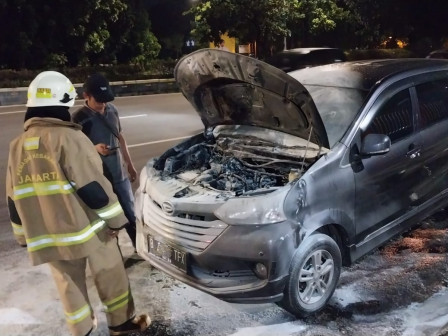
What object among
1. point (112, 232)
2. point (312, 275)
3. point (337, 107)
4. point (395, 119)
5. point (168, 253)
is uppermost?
point (337, 107)

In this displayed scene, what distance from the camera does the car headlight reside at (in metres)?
3.07

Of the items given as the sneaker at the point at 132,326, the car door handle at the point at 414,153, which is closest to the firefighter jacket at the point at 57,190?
the sneaker at the point at 132,326

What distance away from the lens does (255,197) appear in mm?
3145

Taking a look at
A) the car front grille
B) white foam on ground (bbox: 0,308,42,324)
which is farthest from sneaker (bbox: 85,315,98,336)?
the car front grille

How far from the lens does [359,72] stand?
4.15 m

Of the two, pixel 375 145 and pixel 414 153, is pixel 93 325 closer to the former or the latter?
pixel 375 145

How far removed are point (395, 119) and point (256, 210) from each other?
1.65 m

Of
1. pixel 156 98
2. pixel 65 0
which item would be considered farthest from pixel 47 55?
pixel 156 98

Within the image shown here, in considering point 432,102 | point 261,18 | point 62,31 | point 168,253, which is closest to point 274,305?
point 168,253

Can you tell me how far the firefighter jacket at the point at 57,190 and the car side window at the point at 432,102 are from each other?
2873mm

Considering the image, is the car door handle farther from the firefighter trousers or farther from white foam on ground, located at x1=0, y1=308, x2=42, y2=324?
white foam on ground, located at x1=0, y1=308, x2=42, y2=324

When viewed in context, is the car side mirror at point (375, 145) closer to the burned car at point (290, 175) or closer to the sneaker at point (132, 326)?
the burned car at point (290, 175)

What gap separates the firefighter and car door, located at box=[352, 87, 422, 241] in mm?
1852

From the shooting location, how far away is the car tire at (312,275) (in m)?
3.20
